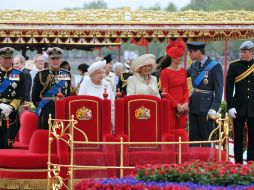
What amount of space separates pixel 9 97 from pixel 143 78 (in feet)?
6.35

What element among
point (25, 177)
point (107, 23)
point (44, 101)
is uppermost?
point (107, 23)

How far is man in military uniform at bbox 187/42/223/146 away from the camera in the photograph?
15.3 meters

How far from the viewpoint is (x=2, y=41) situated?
16.1m

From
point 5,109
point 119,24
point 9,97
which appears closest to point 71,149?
point 5,109

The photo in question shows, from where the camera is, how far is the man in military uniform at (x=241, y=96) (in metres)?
15.7

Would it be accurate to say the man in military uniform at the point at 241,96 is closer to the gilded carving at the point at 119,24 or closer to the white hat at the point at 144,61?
the gilded carving at the point at 119,24

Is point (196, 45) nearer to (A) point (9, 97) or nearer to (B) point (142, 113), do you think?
(B) point (142, 113)

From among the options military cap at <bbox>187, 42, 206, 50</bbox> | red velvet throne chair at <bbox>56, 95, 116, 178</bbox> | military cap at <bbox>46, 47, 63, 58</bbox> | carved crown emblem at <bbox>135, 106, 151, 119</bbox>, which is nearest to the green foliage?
red velvet throne chair at <bbox>56, 95, 116, 178</bbox>

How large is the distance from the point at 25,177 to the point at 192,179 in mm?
3599

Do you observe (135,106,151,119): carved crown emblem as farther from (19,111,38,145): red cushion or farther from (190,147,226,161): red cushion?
(19,111,38,145): red cushion

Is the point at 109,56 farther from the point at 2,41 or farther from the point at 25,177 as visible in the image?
the point at 25,177

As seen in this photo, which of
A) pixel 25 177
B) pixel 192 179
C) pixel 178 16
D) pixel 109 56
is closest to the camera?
pixel 192 179

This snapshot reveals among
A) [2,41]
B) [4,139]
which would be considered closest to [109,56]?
[2,41]

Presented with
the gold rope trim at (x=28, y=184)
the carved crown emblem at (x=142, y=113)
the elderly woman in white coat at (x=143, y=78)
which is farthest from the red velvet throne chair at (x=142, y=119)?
the gold rope trim at (x=28, y=184)
